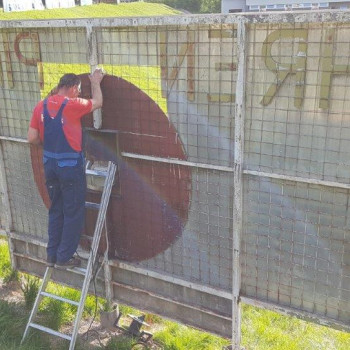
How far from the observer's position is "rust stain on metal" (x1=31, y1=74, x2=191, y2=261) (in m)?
4.18

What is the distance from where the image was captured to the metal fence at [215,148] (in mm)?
3447

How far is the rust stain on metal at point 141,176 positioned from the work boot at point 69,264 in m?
0.42

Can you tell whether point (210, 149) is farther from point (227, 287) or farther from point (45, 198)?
point (45, 198)

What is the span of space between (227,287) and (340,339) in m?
1.77

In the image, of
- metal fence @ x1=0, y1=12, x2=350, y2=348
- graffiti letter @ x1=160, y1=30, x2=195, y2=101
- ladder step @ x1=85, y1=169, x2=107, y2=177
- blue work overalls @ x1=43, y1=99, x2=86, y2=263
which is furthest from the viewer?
ladder step @ x1=85, y1=169, x2=107, y2=177

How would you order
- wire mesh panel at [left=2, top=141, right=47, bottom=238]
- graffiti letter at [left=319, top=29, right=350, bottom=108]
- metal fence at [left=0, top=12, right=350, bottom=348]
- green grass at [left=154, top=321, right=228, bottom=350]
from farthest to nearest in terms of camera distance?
wire mesh panel at [left=2, top=141, right=47, bottom=238] < green grass at [left=154, top=321, right=228, bottom=350] < metal fence at [left=0, top=12, right=350, bottom=348] < graffiti letter at [left=319, top=29, right=350, bottom=108]

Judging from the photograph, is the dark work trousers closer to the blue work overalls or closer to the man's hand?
the blue work overalls

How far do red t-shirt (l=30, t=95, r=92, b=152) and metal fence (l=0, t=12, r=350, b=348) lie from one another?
28 centimetres

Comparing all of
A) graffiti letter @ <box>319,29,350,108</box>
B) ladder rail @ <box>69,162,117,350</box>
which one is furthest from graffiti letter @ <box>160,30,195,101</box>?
graffiti letter @ <box>319,29,350,108</box>

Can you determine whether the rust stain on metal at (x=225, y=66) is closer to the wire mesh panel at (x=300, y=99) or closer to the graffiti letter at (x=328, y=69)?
the wire mesh panel at (x=300, y=99)

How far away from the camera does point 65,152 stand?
13.8 ft

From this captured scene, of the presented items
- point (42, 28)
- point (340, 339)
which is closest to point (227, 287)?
point (340, 339)

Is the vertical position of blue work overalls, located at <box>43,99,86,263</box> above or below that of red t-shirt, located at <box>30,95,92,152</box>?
below

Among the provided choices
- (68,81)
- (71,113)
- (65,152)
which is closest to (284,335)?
(65,152)
